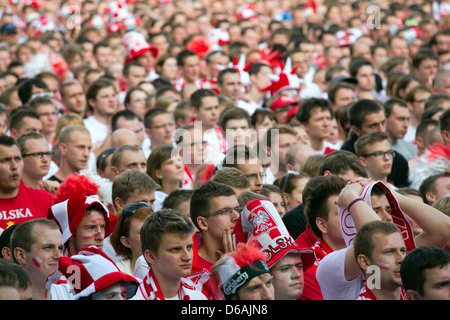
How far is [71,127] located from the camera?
804 centimetres

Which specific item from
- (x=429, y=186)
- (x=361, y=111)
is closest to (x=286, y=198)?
(x=429, y=186)

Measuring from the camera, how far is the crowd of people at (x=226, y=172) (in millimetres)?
4438

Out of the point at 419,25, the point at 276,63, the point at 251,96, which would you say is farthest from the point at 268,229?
the point at 419,25

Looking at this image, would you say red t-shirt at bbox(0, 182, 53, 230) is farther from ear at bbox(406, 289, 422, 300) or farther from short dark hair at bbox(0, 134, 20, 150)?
ear at bbox(406, 289, 422, 300)

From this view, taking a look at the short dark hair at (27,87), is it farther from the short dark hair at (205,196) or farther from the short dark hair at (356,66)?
the short dark hair at (205,196)

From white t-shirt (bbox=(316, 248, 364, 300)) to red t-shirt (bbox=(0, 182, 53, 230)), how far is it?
2628mm

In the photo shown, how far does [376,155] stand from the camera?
7172mm

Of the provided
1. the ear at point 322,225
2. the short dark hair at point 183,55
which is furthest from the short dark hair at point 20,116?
the short dark hair at point 183,55

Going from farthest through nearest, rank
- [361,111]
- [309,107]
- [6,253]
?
[309,107]
[361,111]
[6,253]

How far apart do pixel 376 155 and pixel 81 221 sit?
283 cm

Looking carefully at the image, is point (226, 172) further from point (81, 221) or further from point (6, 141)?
point (6, 141)

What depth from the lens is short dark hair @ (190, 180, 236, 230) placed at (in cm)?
540
